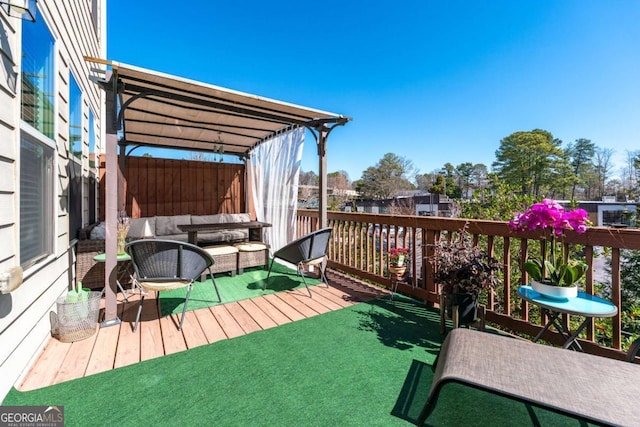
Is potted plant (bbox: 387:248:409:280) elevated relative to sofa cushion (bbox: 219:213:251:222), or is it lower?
lower

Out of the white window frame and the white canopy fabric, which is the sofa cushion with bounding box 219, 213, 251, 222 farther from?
the white window frame

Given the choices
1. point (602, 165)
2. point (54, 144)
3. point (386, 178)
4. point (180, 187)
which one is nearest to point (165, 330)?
point (54, 144)

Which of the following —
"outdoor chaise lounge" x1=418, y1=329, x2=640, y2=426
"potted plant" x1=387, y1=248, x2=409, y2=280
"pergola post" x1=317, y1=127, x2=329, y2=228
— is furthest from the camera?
"pergola post" x1=317, y1=127, x2=329, y2=228

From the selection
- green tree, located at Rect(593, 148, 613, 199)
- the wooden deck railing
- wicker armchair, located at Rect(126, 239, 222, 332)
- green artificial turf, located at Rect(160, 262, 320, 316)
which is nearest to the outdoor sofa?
green artificial turf, located at Rect(160, 262, 320, 316)

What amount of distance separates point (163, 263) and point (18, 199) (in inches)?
43.1

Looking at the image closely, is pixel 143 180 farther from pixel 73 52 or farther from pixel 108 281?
pixel 108 281

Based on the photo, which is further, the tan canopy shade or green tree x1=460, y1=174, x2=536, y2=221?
green tree x1=460, y1=174, x2=536, y2=221

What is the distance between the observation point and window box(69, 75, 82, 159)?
3.06 metres

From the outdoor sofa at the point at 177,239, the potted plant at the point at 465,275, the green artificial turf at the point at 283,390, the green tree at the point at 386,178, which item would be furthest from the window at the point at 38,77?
the green tree at the point at 386,178

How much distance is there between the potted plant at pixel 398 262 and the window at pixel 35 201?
330cm

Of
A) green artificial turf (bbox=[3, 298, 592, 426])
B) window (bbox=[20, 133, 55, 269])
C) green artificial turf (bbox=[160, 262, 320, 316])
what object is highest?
window (bbox=[20, 133, 55, 269])

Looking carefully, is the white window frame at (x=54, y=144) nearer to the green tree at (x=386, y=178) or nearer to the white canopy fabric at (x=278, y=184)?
the white canopy fabric at (x=278, y=184)

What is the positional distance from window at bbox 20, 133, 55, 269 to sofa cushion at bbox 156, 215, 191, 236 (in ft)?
10.1

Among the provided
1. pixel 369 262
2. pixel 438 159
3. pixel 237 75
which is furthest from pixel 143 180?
pixel 438 159
